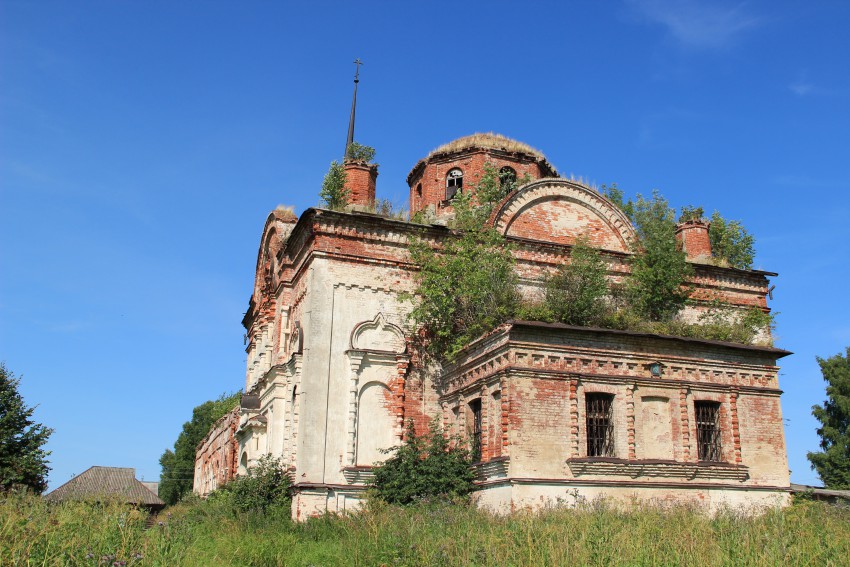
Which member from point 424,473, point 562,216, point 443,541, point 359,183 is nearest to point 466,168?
point 562,216

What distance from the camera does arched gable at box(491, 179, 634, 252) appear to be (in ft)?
66.5

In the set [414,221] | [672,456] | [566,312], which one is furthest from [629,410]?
[414,221]

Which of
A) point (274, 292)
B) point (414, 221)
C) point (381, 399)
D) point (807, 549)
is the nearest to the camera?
point (807, 549)

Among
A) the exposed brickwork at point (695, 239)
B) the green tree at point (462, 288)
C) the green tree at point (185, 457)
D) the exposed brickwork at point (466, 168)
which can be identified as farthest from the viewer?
the green tree at point (185, 457)

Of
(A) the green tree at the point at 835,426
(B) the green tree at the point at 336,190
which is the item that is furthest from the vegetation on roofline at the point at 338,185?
(A) the green tree at the point at 835,426

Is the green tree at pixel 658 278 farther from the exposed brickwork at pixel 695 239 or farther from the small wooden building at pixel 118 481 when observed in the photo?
the small wooden building at pixel 118 481

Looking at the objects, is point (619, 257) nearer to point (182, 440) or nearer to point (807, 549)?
point (807, 549)

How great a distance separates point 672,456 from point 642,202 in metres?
11.1

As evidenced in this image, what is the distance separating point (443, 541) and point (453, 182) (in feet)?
51.7

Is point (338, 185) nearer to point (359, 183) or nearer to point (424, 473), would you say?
point (359, 183)

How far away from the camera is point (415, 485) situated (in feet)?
51.8

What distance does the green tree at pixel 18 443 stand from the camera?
2120 cm

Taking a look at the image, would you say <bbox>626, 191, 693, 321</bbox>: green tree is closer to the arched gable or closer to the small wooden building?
the arched gable

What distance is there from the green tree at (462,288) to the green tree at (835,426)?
24.9m
